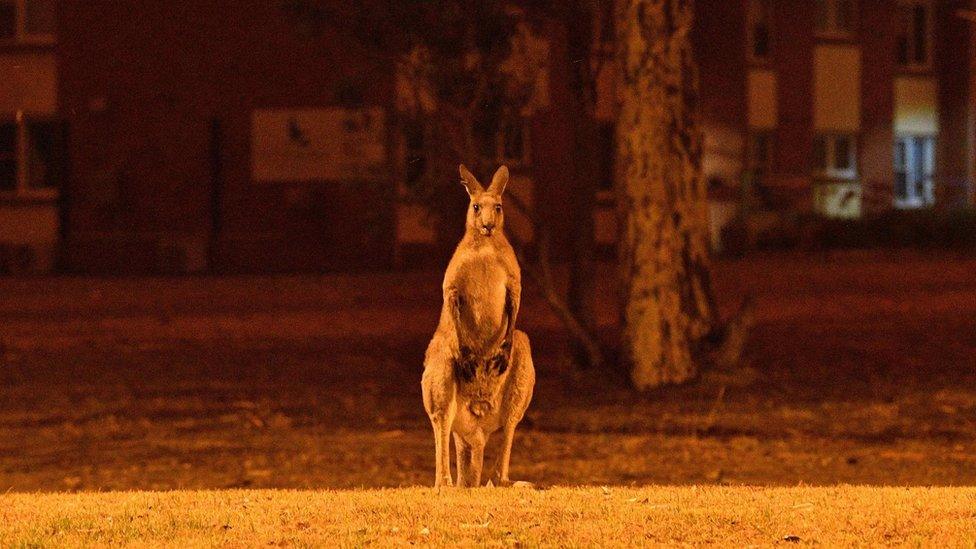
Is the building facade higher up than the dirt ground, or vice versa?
the building facade

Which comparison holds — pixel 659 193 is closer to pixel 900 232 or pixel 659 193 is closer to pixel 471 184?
pixel 471 184

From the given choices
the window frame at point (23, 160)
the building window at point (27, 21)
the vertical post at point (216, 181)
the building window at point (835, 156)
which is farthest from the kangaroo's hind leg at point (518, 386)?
the building window at point (835, 156)

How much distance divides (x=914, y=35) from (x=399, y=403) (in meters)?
29.8

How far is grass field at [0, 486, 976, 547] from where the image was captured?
23.4 ft

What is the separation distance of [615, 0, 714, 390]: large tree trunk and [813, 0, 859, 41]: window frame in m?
25.7

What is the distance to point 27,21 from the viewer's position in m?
34.9

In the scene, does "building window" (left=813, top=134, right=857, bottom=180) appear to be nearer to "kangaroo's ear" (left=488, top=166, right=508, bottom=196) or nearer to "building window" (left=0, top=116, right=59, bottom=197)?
"building window" (left=0, top=116, right=59, bottom=197)

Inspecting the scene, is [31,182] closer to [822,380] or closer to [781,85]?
[781,85]

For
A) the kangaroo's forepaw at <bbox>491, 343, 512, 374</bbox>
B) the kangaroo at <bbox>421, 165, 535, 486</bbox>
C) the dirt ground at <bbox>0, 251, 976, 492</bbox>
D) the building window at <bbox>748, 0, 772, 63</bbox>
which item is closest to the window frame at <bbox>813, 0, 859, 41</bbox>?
the building window at <bbox>748, 0, 772, 63</bbox>

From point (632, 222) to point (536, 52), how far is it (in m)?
3.08

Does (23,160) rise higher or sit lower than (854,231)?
higher

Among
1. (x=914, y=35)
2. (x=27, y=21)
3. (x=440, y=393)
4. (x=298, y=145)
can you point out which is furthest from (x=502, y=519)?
(x=914, y=35)

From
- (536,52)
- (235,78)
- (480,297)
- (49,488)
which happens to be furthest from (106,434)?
(235,78)

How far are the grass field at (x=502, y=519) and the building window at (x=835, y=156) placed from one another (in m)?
32.5
